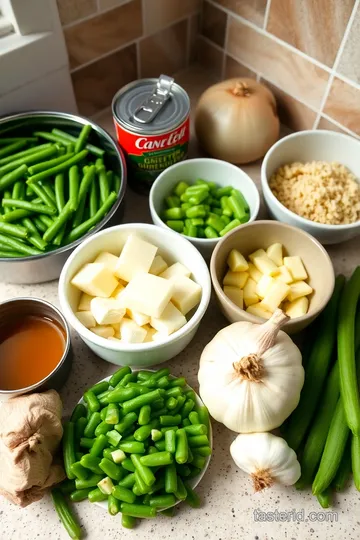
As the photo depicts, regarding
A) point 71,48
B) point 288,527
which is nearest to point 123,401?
point 288,527

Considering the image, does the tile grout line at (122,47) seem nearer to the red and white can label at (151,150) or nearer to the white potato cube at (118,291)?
the red and white can label at (151,150)

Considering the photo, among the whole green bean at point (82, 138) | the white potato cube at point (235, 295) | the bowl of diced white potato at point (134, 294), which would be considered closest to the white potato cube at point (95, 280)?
the bowl of diced white potato at point (134, 294)

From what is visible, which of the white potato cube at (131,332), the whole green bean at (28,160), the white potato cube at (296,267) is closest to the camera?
the white potato cube at (131,332)

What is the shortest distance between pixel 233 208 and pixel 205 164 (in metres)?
0.12

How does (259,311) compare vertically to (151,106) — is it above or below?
below

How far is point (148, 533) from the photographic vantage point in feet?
2.45

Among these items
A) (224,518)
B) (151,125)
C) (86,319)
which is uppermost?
(151,125)

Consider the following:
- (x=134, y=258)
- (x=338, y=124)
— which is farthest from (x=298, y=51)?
(x=134, y=258)

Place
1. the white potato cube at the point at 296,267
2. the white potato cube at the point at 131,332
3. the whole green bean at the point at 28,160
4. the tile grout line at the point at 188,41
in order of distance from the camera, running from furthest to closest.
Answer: the tile grout line at the point at 188,41, the whole green bean at the point at 28,160, the white potato cube at the point at 296,267, the white potato cube at the point at 131,332

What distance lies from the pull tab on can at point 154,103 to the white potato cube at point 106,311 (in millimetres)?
393

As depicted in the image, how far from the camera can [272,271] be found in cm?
91

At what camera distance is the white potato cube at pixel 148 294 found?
819 mm

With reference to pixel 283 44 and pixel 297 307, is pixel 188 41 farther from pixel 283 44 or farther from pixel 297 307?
pixel 297 307

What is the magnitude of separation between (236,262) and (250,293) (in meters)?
0.07
